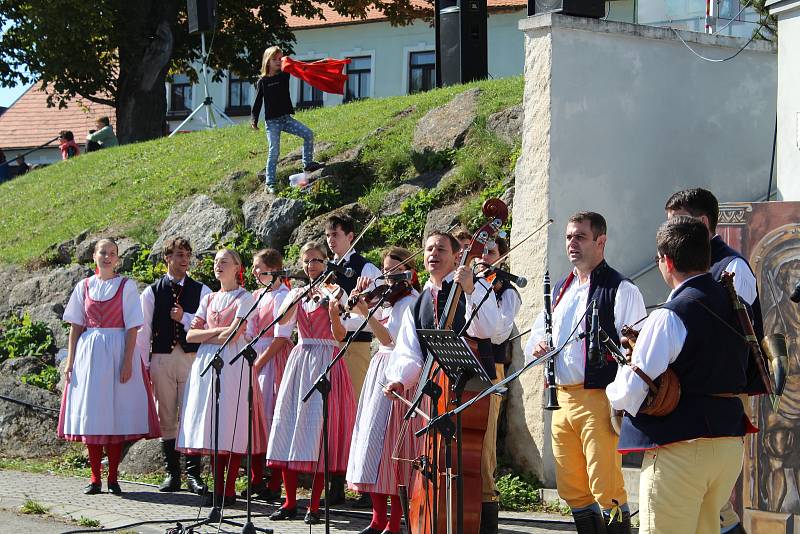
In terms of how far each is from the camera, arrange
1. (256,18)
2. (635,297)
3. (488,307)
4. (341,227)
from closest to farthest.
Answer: (635,297) < (488,307) < (341,227) < (256,18)

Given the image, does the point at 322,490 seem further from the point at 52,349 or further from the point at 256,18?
the point at 256,18

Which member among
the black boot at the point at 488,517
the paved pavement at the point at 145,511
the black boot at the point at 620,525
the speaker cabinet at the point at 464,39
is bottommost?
the paved pavement at the point at 145,511

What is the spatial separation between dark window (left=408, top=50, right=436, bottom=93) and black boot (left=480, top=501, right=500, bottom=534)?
1468 inches

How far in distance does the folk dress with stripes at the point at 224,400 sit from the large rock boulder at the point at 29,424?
2.97 metres


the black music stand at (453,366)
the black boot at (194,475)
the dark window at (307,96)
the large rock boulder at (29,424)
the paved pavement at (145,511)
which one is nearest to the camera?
the black music stand at (453,366)

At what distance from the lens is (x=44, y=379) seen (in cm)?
1307

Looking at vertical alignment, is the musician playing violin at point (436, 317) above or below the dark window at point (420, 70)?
below

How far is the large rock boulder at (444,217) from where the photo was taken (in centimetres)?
1208

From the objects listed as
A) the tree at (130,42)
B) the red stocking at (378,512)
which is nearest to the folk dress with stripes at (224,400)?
the red stocking at (378,512)

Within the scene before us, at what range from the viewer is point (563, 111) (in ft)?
30.8

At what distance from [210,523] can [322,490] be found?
41.3 inches

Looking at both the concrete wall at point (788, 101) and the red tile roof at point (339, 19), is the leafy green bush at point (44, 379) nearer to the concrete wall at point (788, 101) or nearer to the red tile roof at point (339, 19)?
the concrete wall at point (788, 101)

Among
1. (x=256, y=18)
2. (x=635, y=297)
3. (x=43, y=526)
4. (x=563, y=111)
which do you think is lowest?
(x=43, y=526)

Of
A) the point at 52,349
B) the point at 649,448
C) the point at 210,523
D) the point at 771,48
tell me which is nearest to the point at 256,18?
the point at 52,349
